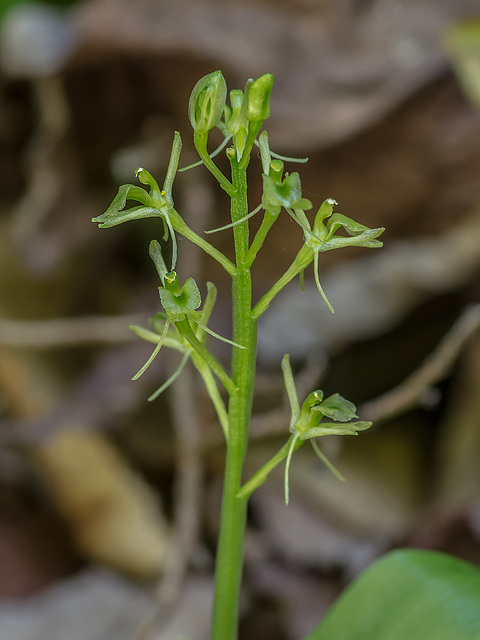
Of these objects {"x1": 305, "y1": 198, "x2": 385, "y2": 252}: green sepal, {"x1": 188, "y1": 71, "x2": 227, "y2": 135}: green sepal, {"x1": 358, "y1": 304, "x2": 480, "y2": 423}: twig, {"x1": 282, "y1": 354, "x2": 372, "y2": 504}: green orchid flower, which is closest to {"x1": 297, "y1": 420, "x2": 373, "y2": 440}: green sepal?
{"x1": 282, "y1": 354, "x2": 372, "y2": 504}: green orchid flower

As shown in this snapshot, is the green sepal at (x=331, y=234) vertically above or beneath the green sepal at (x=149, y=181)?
beneath

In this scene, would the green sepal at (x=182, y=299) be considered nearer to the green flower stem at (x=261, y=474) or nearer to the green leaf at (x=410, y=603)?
the green flower stem at (x=261, y=474)

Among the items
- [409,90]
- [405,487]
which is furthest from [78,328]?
[409,90]

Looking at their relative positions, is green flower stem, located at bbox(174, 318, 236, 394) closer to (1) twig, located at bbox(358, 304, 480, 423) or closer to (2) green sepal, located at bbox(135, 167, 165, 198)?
(2) green sepal, located at bbox(135, 167, 165, 198)

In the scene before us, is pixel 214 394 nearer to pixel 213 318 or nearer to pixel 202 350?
pixel 202 350

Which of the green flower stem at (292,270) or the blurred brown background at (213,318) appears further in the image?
the blurred brown background at (213,318)

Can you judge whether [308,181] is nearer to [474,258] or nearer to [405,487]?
[474,258]

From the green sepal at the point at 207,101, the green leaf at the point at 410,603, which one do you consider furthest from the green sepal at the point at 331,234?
the green leaf at the point at 410,603
